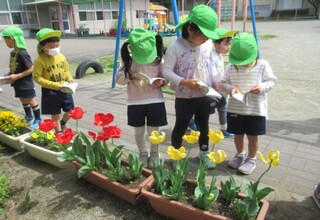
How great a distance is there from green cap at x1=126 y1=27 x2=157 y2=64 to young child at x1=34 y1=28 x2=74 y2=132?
115cm

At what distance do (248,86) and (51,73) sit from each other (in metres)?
2.12

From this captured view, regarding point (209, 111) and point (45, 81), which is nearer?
point (209, 111)

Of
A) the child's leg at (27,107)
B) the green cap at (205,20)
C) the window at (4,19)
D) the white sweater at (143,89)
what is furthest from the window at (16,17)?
the green cap at (205,20)

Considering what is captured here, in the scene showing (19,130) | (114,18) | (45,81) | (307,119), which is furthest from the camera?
(114,18)

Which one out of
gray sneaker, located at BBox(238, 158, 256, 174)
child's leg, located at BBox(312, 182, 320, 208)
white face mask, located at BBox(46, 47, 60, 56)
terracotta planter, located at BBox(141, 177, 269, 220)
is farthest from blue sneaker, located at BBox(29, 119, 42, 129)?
child's leg, located at BBox(312, 182, 320, 208)

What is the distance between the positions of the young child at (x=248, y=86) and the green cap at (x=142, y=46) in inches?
26.4

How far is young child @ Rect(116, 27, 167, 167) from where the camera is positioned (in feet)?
7.18

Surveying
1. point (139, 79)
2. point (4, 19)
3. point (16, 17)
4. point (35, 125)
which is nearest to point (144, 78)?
point (139, 79)

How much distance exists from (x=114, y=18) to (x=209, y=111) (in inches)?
987

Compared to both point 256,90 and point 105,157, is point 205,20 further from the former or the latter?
point 105,157

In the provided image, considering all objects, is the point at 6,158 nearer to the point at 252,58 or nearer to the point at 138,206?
the point at 138,206

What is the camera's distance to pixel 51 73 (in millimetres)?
3062

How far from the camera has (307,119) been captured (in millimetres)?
4012

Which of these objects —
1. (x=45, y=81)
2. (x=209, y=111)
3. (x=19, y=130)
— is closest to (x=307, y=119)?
(x=209, y=111)
